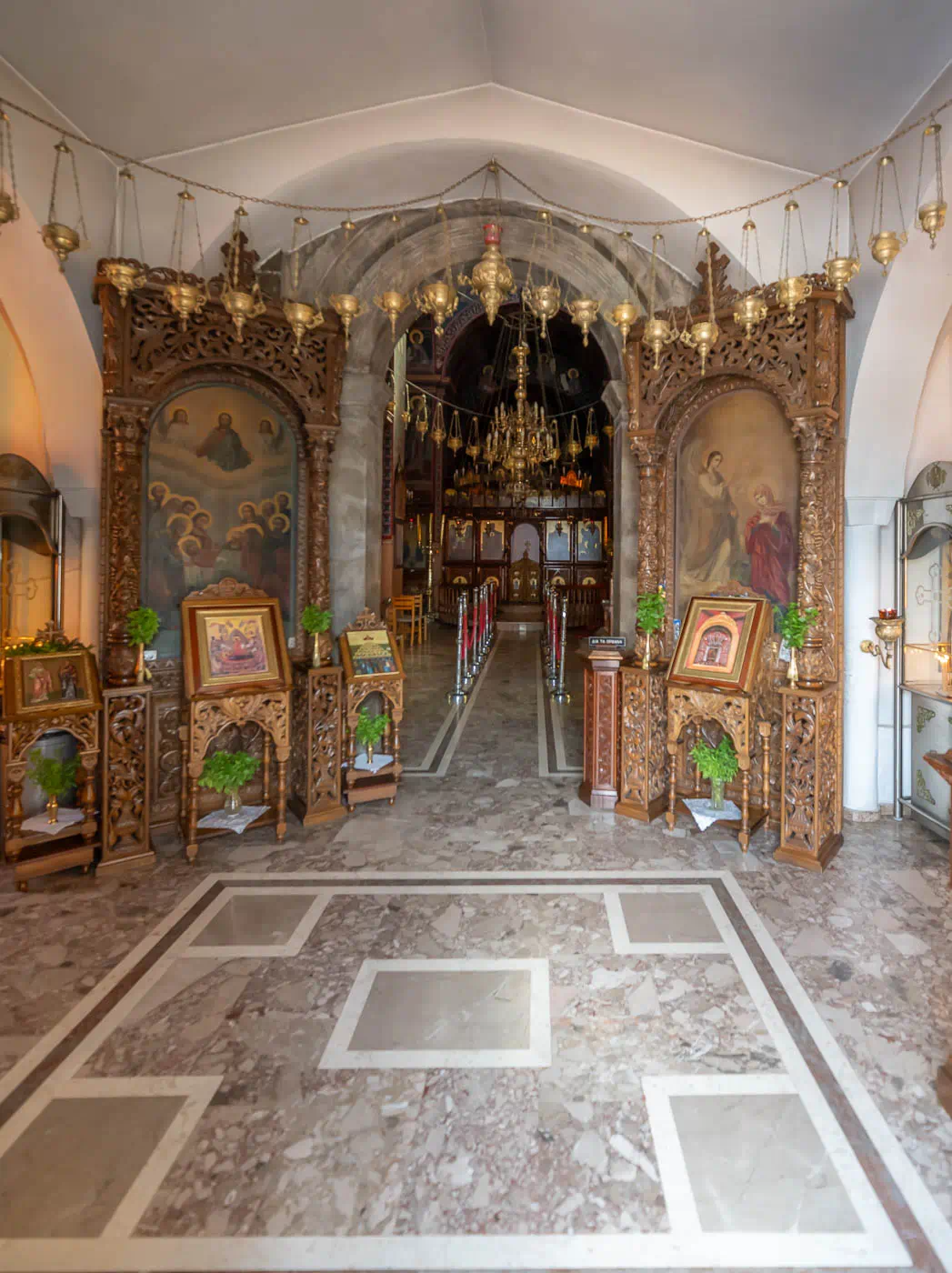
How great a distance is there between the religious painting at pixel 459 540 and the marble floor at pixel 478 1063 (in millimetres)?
19439

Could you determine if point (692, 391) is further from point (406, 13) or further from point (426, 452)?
point (426, 452)

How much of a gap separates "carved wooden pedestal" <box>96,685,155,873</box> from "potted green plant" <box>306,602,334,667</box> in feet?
4.15

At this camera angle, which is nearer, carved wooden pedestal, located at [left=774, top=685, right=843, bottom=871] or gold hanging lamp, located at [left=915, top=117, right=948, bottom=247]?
gold hanging lamp, located at [left=915, top=117, right=948, bottom=247]

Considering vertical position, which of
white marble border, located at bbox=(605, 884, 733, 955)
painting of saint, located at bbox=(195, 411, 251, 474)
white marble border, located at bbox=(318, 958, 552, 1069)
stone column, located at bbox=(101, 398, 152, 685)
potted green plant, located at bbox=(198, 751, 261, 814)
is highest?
painting of saint, located at bbox=(195, 411, 251, 474)

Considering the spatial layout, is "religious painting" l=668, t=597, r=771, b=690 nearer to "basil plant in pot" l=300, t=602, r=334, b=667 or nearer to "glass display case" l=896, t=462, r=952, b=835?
"glass display case" l=896, t=462, r=952, b=835

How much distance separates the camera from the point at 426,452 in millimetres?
22000

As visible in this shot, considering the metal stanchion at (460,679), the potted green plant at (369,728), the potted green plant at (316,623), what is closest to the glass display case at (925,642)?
the potted green plant at (369,728)

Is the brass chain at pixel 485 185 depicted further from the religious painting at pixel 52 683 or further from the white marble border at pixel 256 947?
the white marble border at pixel 256 947

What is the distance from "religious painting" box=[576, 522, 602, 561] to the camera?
2308cm

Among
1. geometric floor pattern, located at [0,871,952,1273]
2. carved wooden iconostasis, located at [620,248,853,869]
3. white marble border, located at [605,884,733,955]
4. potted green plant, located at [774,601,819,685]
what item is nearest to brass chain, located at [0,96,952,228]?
carved wooden iconostasis, located at [620,248,853,869]

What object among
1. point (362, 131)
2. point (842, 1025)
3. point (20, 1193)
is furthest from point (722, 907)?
point (362, 131)

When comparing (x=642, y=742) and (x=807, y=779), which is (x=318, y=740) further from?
(x=807, y=779)

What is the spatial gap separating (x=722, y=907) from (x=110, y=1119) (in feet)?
10.3

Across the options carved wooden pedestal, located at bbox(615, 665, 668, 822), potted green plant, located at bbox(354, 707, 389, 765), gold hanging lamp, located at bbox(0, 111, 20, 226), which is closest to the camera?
gold hanging lamp, located at bbox(0, 111, 20, 226)
